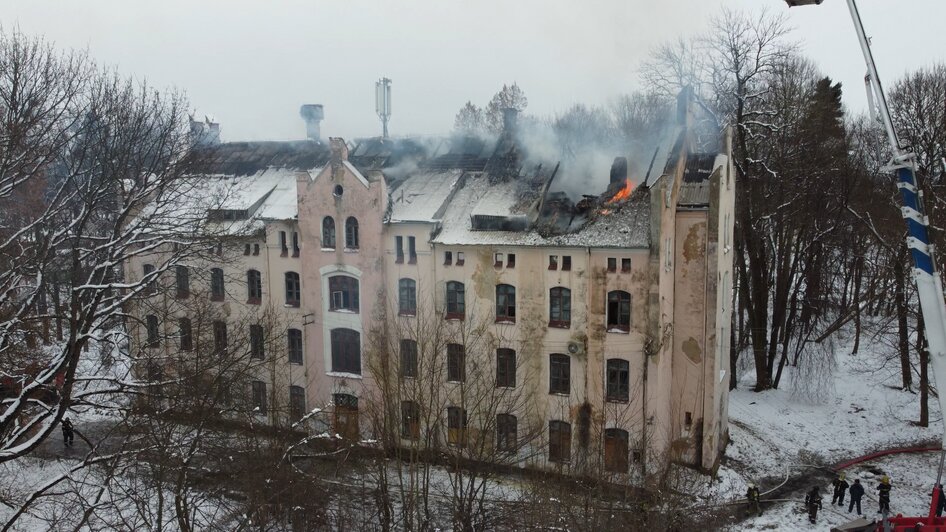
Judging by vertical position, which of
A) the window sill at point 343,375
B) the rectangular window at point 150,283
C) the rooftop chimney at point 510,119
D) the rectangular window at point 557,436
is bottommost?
the rectangular window at point 557,436

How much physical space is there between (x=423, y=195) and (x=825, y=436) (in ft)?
64.6

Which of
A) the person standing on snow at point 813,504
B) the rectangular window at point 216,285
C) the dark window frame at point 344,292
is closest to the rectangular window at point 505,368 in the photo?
the dark window frame at point 344,292

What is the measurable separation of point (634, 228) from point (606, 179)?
3469 mm

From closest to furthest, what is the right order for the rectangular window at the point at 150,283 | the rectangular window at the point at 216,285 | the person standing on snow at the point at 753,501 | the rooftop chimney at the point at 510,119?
the rectangular window at the point at 150,283 < the person standing on snow at the point at 753,501 < the rooftop chimney at the point at 510,119 < the rectangular window at the point at 216,285

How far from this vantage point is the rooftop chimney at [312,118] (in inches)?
1475

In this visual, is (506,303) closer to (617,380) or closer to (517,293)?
(517,293)

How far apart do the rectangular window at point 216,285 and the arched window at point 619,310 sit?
16.1 meters

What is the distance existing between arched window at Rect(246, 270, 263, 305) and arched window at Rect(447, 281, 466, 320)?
841 centimetres

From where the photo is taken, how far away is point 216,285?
1164 inches

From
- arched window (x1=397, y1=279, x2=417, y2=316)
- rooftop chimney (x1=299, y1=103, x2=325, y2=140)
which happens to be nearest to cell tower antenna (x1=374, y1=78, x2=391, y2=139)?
rooftop chimney (x1=299, y1=103, x2=325, y2=140)

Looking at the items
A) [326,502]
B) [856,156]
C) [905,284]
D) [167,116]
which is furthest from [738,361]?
[167,116]

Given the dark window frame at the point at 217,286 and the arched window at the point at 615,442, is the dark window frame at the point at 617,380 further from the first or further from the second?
the dark window frame at the point at 217,286

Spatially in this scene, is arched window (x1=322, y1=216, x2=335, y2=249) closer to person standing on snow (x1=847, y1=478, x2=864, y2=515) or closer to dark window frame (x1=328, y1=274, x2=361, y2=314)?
dark window frame (x1=328, y1=274, x2=361, y2=314)

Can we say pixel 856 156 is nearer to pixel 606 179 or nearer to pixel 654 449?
pixel 606 179
